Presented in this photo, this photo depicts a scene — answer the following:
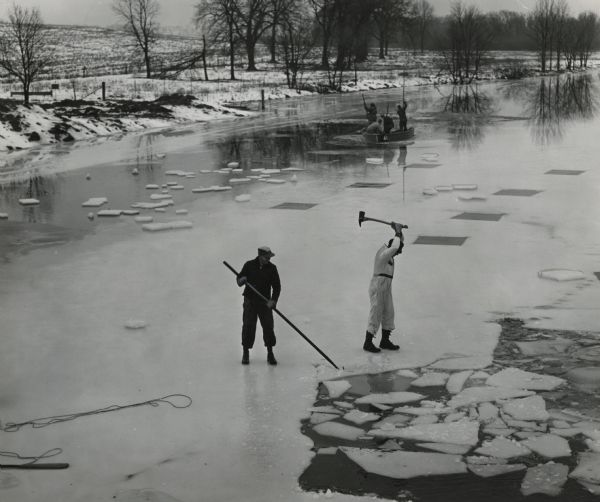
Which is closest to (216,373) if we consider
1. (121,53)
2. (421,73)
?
(421,73)

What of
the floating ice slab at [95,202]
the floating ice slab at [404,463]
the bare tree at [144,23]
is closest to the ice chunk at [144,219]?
the floating ice slab at [95,202]

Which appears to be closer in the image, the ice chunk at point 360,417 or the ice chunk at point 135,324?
the ice chunk at point 360,417

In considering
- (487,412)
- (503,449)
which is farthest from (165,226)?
(503,449)

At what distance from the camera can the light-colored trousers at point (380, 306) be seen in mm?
10602

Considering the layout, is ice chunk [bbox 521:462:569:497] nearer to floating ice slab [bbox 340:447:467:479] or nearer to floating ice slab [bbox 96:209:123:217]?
floating ice slab [bbox 340:447:467:479]

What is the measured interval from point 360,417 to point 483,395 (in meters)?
1.38

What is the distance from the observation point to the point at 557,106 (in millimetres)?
51281

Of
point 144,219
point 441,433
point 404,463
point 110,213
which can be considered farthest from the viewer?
point 110,213

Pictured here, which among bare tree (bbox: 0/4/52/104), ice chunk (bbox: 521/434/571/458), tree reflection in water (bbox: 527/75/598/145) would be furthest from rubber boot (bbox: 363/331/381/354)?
bare tree (bbox: 0/4/52/104)

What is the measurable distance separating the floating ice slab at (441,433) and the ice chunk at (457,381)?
84cm

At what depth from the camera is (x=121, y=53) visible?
12500 centimetres

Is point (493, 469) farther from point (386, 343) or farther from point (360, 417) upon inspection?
point (386, 343)

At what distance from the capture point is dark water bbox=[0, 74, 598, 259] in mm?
21703

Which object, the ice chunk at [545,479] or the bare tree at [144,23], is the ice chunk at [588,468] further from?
the bare tree at [144,23]
